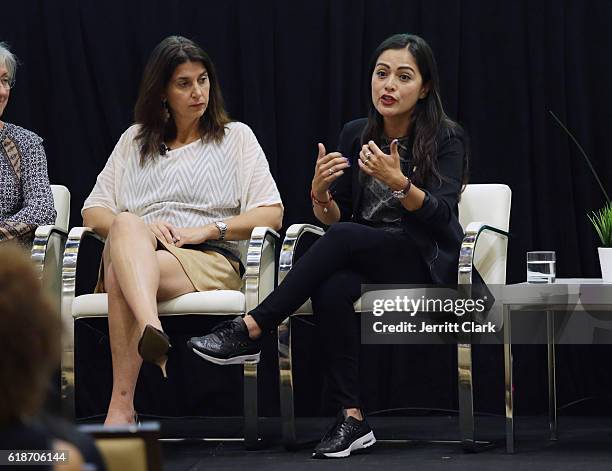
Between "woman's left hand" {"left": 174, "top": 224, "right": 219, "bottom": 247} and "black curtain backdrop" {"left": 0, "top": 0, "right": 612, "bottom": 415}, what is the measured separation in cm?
68

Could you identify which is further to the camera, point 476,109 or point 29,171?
point 476,109

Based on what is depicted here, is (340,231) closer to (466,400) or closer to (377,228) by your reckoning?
(377,228)

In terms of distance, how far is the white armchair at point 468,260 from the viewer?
3057 mm

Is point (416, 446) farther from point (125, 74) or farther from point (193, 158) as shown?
point (125, 74)

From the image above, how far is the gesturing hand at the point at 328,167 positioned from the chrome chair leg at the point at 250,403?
588 mm

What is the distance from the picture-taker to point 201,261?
3246 millimetres

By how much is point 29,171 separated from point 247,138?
753 millimetres

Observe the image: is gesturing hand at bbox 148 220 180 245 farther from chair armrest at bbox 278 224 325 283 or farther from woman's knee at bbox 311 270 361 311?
woman's knee at bbox 311 270 361 311

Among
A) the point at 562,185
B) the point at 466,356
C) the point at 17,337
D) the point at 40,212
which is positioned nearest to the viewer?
the point at 17,337

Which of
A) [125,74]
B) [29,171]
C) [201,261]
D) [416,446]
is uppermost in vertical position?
[125,74]

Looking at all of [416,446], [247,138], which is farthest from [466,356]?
[247,138]

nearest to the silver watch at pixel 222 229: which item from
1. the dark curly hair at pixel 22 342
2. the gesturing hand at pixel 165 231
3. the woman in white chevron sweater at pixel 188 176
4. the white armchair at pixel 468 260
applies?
the woman in white chevron sweater at pixel 188 176

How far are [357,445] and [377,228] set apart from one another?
66cm

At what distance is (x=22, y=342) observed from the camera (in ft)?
3.03
